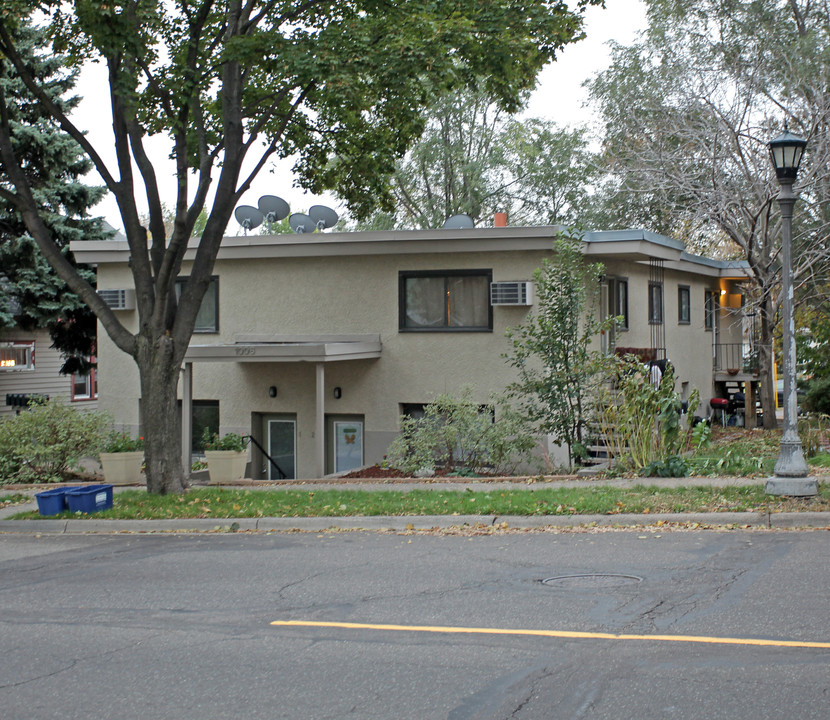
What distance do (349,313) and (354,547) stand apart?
31.7ft

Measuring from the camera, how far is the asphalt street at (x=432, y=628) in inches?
215

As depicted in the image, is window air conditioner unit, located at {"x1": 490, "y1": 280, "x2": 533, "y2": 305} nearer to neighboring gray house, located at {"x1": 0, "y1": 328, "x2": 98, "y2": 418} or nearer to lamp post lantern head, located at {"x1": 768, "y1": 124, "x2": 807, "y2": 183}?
lamp post lantern head, located at {"x1": 768, "y1": 124, "x2": 807, "y2": 183}

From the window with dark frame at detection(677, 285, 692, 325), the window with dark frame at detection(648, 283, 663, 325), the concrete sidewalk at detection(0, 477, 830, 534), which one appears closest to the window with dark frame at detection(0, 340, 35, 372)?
the concrete sidewalk at detection(0, 477, 830, 534)

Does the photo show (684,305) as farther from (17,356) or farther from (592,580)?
(17,356)

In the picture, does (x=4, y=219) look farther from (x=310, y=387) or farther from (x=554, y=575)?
(x=554, y=575)

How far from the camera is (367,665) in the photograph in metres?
6.16

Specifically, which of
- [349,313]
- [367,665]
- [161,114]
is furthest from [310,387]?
[367,665]

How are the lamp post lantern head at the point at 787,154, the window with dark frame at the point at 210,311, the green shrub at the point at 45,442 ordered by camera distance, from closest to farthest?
1. the lamp post lantern head at the point at 787,154
2. the green shrub at the point at 45,442
3. the window with dark frame at the point at 210,311

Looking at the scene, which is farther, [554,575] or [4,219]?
[4,219]

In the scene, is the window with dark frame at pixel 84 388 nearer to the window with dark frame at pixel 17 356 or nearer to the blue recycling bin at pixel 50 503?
the window with dark frame at pixel 17 356

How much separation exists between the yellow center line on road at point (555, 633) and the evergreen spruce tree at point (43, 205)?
2013 cm

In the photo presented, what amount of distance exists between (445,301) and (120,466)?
277 inches

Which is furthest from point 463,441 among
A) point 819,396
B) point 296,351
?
point 819,396

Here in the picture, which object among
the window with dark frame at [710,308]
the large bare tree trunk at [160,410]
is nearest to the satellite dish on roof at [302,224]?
the large bare tree trunk at [160,410]
